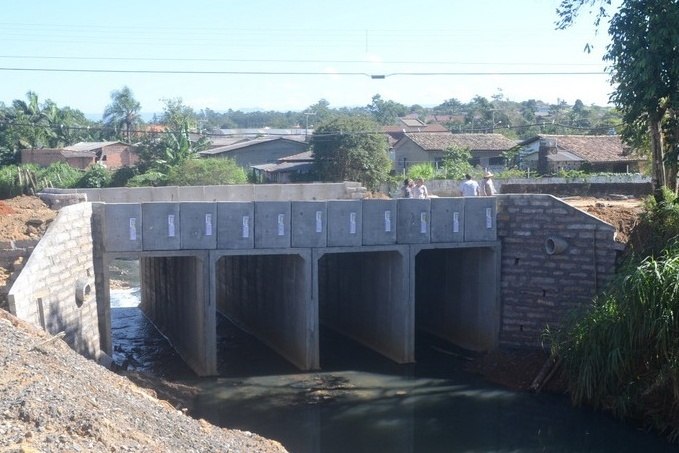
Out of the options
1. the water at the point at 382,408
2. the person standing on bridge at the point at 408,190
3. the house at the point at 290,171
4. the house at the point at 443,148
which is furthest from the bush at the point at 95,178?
the person standing on bridge at the point at 408,190

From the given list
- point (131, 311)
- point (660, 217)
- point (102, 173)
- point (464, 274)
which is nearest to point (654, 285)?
point (660, 217)

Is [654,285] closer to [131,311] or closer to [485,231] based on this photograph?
[485,231]

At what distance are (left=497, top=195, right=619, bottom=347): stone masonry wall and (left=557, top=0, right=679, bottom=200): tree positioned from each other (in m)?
1.93

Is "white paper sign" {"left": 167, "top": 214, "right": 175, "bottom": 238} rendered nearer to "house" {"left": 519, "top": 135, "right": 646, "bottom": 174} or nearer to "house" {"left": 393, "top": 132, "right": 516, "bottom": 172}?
"house" {"left": 519, "top": 135, "right": 646, "bottom": 174}

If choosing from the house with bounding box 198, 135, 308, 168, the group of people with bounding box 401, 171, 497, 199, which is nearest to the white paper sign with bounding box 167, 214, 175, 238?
the group of people with bounding box 401, 171, 497, 199

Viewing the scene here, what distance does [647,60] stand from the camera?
17.1 metres

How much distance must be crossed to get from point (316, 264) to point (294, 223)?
1.11 metres

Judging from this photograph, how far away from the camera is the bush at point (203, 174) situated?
40656 mm

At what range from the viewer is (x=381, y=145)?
4391cm

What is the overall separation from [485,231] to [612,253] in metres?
2.99

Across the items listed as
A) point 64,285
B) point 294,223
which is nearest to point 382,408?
point 294,223

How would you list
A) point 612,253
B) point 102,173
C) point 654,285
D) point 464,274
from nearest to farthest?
point 654,285
point 612,253
point 464,274
point 102,173

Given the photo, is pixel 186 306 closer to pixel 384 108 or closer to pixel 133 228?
pixel 133 228

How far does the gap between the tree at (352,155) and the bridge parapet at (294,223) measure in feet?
71.2
